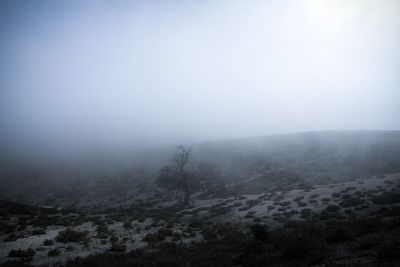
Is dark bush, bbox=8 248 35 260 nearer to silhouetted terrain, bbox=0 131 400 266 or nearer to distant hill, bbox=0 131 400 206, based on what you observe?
silhouetted terrain, bbox=0 131 400 266

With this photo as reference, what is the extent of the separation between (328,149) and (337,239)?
211 feet

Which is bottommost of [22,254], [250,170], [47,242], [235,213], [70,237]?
[235,213]

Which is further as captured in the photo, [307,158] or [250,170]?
[307,158]

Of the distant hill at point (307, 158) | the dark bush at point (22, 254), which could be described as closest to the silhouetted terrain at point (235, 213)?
the dark bush at point (22, 254)

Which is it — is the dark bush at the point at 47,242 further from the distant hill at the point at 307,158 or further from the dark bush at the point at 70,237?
the distant hill at the point at 307,158

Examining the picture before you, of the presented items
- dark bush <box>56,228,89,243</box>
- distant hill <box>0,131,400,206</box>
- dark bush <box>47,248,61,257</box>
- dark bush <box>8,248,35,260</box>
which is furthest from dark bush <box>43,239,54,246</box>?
distant hill <box>0,131,400,206</box>

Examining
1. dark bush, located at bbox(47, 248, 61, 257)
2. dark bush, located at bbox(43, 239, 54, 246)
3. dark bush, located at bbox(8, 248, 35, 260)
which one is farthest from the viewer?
dark bush, located at bbox(43, 239, 54, 246)

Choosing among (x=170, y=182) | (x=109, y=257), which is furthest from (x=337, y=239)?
(x=170, y=182)

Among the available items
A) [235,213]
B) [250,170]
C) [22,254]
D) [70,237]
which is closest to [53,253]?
[22,254]

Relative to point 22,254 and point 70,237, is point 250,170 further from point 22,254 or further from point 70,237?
Answer: point 22,254

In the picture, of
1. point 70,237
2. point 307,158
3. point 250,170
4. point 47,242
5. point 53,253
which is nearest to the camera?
point 53,253

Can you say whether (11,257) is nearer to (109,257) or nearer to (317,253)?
(109,257)

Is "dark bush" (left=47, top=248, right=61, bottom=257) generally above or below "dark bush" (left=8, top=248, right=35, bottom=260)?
below

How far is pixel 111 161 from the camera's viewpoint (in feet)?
357
